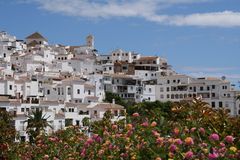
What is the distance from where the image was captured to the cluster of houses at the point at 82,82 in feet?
199

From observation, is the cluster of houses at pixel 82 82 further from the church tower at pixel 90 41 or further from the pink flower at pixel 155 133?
the pink flower at pixel 155 133

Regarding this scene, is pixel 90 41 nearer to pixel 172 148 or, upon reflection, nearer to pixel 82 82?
pixel 82 82

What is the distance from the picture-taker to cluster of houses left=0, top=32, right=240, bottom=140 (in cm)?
6065

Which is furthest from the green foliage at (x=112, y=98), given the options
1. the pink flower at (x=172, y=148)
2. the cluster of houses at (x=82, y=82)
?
the pink flower at (x=172, y=148)

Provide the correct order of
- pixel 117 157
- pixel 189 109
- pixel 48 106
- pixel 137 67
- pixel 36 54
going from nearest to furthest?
pixel 117 157
pixel 189 109
pixel 48 106
pixel 36 54
pixel 137 67

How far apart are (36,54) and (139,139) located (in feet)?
284

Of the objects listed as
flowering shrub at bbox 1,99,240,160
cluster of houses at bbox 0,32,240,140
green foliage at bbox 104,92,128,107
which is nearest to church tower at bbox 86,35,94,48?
cluster of houses at bbox 0,32,240,140

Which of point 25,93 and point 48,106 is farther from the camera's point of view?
point 25,93

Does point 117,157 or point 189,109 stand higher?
point 189,109

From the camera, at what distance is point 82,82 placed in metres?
74.7

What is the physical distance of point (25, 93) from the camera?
69.4m

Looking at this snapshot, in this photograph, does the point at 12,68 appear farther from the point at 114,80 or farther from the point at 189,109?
the point at 189,109

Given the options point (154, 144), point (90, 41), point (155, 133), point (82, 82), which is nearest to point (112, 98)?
point (82, 82)

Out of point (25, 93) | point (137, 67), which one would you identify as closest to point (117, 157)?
point (25, 93)
